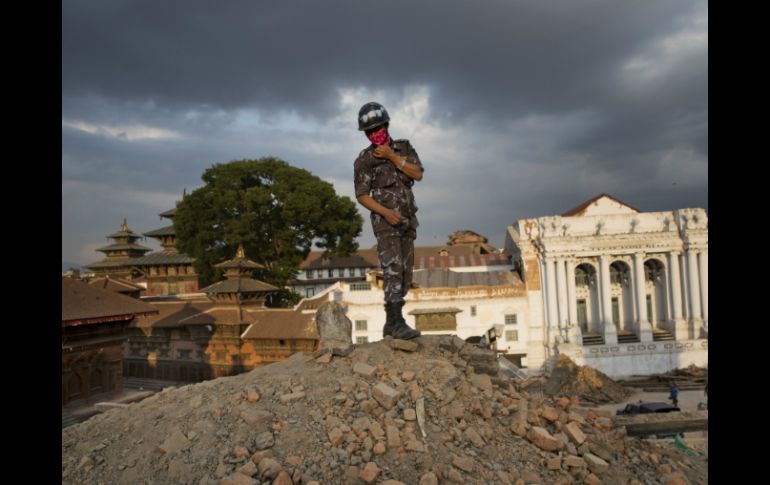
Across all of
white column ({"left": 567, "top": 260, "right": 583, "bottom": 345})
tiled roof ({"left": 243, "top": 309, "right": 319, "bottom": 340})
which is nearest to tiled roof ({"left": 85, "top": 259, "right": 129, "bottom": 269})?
tiled roof ({"left": 243, "top": 309, "right": 319, "bottom": 340})

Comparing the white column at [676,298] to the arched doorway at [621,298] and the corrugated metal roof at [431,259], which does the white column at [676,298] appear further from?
the corrugated metal roof at [431,259]

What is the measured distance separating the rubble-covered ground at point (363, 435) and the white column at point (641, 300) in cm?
2391

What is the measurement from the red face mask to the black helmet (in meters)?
0.13

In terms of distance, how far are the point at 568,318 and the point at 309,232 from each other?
57.9 feet

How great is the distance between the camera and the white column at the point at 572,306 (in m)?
26.1

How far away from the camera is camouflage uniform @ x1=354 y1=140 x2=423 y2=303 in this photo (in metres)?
6.41

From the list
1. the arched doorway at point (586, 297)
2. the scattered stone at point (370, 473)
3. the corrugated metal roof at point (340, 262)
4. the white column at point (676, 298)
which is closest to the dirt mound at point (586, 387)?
the arched doorway at point (586, 297)

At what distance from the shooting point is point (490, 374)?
20.9 ft

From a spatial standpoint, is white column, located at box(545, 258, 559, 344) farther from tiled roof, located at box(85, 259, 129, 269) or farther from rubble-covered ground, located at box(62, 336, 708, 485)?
tiled roof, located at box(85, 259, 129, 269)

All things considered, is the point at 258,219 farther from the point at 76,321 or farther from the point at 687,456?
the point at 687,456

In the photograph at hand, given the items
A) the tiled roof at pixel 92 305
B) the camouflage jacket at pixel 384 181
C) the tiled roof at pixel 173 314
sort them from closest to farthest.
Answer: the camouflage jacket at pixel 384 181
the tiled roof at pixel 92 305
the tiled roof at pixel 173 314

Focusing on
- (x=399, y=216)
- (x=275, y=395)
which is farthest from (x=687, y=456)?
(x=275, y=395)

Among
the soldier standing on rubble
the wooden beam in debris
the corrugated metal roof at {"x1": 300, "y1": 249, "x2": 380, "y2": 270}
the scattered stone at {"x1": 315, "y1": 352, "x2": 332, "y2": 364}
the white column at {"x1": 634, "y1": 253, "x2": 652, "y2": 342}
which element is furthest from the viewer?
the corrugated metal roof at {"x1": 300, "y1": 249, "x2": 380, "y2": 270}

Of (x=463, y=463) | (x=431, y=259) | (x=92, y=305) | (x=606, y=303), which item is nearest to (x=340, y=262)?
(x=431, y=259)
